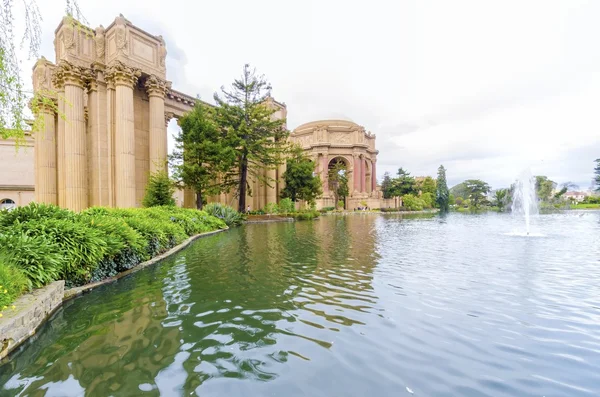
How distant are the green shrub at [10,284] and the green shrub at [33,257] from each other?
0.11 metres

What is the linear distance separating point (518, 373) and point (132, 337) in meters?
4.26

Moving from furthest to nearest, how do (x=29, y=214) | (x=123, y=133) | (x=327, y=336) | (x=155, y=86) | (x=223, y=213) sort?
1. (x=155, y=86)
2. (x=223, y=213)
3. (x=123, y=133)
4. (x=29, y=214)
5. (x=327, y=336)

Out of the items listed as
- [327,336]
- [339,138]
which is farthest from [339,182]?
[327,336]

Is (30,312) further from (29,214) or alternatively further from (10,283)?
(29,214)

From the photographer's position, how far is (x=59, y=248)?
5094 millimetres

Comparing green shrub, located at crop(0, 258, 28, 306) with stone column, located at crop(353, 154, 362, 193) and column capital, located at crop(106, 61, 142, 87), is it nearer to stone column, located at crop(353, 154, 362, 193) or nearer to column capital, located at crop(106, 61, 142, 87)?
column capital, located at crop(106, 61, 142, 87)

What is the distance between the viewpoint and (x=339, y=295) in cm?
496

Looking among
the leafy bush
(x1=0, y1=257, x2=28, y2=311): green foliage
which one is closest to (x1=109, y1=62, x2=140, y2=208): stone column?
the leafy bush

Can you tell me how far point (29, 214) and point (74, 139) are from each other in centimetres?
1638

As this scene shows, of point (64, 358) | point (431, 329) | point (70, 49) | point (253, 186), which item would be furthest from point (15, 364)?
point (253, 186)

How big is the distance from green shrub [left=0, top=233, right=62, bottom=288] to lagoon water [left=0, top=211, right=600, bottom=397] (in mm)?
648

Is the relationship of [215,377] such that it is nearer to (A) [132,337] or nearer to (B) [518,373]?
(A) [132,337]

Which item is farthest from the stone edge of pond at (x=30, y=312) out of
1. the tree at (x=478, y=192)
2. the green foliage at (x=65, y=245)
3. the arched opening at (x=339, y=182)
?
the tree at (x=478, y=192)

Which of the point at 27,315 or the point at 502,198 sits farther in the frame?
the point at 502,198
